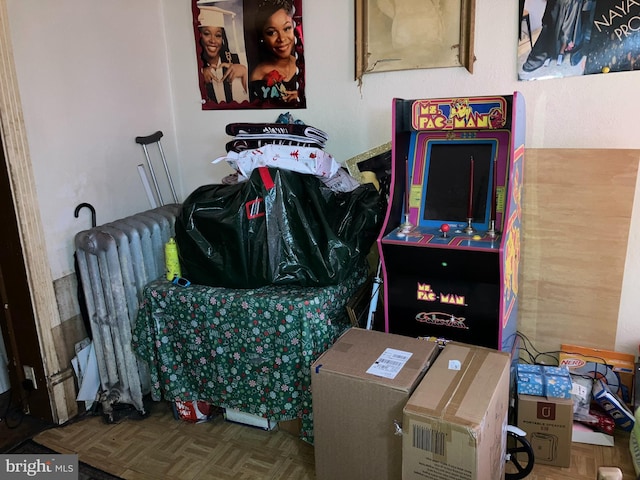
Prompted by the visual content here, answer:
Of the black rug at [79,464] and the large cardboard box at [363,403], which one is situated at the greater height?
the large cardboard box at [363,403]

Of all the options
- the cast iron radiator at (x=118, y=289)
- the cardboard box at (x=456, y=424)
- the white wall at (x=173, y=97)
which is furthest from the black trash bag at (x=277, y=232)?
the cardboard box at (x=456, y=424)

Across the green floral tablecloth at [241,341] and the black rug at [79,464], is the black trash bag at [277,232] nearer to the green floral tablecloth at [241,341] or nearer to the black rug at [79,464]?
the green floral tablecloth at [241,341]

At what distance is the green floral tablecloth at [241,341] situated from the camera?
226cm

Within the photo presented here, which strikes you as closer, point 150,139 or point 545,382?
point 545,382

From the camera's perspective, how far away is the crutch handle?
2959mm

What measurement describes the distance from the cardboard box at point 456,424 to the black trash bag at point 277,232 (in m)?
0.72

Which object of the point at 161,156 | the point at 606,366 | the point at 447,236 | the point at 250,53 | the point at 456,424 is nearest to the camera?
the point at 456,424

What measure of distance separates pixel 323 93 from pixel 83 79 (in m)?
1.24

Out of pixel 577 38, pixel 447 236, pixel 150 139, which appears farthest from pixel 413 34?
pixel 150 139

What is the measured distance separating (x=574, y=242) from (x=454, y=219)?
0.66 meters

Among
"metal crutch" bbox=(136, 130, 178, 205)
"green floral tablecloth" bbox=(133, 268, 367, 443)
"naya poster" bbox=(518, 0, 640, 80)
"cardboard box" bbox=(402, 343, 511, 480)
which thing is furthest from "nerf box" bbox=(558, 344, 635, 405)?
"metal crutch" bbox=(136, 130, 178, 205)

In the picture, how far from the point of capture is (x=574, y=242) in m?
2.43

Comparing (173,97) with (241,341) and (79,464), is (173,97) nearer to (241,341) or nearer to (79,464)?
(241,341)

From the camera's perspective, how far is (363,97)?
2752 millimetres
